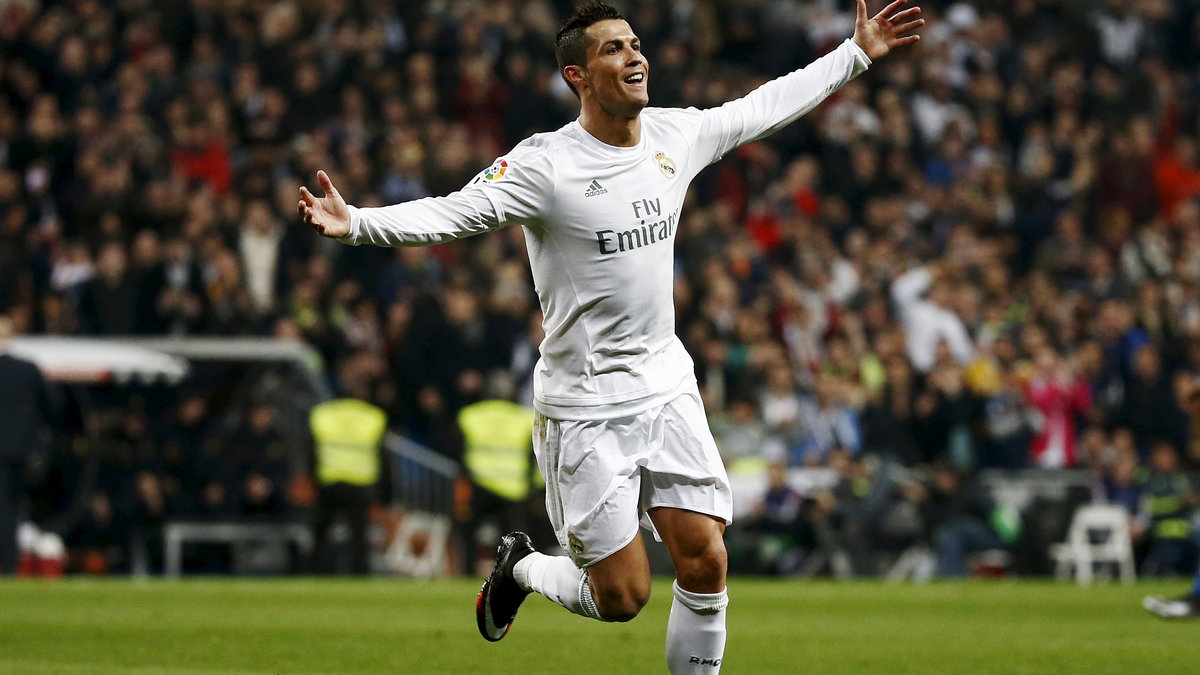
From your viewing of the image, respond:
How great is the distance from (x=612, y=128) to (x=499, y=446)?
10.9m

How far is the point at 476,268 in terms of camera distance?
65.7ft

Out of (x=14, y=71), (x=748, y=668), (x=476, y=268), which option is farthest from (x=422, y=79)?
(x=748, y=668)

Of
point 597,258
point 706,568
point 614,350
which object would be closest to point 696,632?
point 706,568

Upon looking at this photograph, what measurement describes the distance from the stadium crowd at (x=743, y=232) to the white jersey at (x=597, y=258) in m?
10.9

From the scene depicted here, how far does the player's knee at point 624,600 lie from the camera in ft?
23.2

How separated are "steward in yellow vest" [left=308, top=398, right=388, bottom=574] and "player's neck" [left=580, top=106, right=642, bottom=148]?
1102 cm

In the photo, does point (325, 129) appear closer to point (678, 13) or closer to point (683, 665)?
point (678, 13)

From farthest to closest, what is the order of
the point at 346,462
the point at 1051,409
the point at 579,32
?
the point at 1051,409 < the point at 346,462 < the point at 579,32

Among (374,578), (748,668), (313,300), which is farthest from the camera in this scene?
(313,300)

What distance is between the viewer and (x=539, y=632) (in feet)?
38.5

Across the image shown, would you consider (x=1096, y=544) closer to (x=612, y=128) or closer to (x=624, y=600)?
(x=624, y=600)

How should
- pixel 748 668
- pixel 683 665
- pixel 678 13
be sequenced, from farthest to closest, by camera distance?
pixel 678 13
pixel 748 668
pixel 683 665

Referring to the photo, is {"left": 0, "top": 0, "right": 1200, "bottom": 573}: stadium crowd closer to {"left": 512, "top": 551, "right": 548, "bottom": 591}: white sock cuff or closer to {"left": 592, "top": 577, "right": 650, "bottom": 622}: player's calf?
{"left": 512, "top": 551, "right": 548, "bottom": 591}: white sock cuff

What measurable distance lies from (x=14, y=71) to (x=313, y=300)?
4471mm
